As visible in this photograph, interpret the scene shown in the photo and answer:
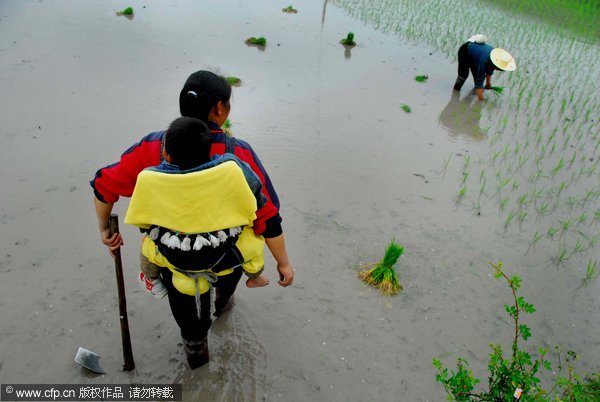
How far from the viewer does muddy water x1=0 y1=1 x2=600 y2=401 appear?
2426 millimetres

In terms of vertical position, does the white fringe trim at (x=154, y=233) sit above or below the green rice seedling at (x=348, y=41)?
above

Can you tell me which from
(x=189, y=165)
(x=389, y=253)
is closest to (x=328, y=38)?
(x=389, y=253)

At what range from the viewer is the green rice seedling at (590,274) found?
335 cm

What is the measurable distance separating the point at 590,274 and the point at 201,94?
11.7ft

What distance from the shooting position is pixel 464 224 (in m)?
3.83

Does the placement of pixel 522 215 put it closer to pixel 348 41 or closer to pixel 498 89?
pixel 498 89

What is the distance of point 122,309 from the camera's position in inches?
82.7

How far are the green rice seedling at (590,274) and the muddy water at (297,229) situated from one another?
0.27ft

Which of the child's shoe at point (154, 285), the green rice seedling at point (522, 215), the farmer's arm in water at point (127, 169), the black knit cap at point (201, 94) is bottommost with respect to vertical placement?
the green rice seedling at point (522, 215)

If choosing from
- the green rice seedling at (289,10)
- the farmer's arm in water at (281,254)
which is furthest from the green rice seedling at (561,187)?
the green rice seedling at (289,10)

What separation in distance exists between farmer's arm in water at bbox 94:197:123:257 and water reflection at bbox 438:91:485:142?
4794 mm

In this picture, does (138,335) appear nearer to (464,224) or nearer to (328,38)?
(464,224)

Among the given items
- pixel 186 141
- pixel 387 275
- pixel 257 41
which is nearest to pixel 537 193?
pixel 387 275

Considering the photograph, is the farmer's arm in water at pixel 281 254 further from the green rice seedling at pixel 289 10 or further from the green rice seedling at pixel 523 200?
the green rice seedling at pixel 289 10
